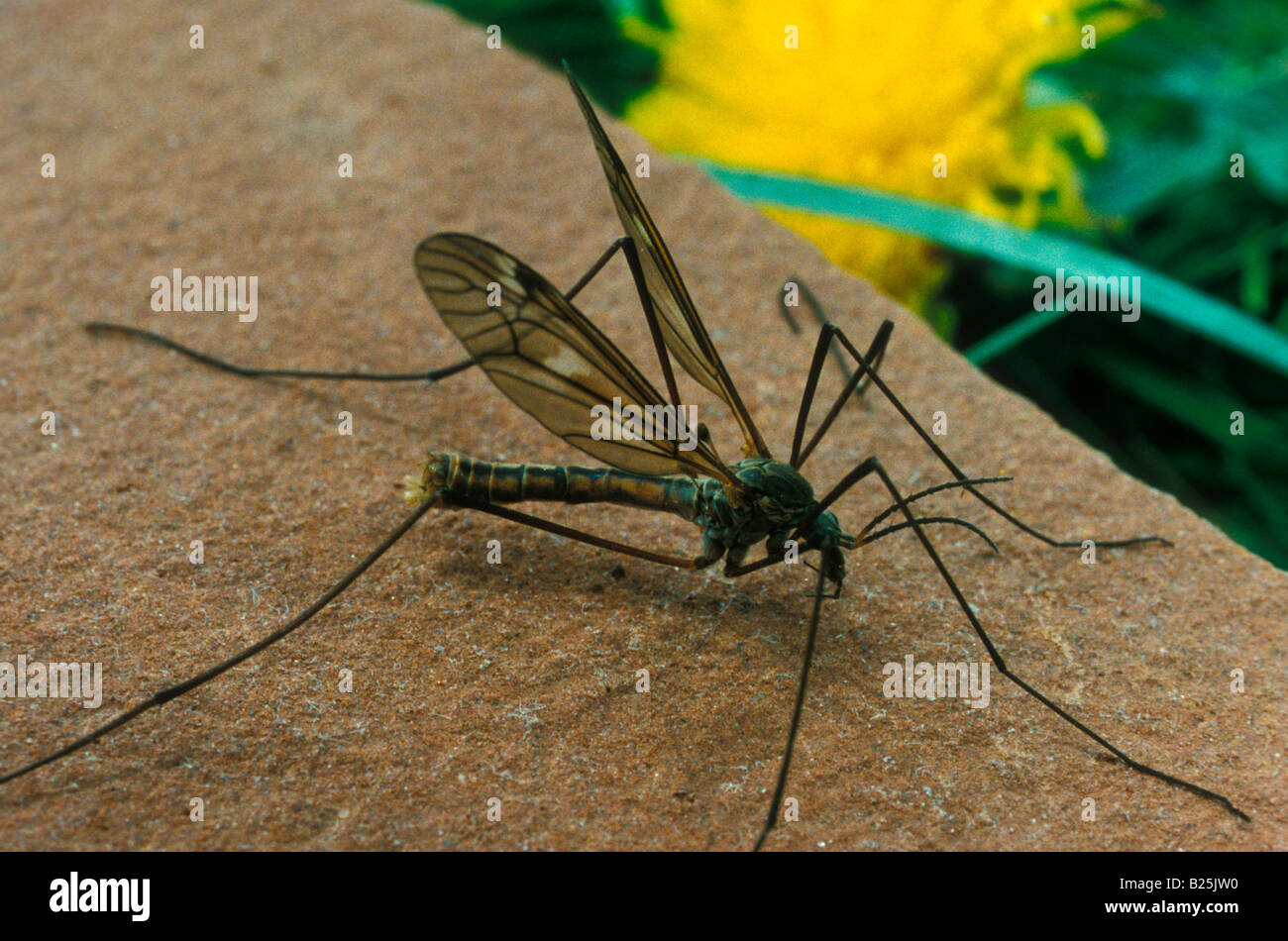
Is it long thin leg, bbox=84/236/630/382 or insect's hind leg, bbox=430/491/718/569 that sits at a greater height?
long thin leg, bbox=84/236/630/382

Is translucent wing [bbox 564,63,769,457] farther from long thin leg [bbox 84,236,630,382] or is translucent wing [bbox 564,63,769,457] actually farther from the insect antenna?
the insect antenna

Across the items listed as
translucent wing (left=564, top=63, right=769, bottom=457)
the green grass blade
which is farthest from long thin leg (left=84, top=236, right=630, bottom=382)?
the green grass blade

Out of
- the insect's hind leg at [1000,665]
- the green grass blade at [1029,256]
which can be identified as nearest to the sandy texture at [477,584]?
the insect's hind leg at [1000,665]

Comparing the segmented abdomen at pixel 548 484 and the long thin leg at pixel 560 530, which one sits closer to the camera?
the long thin leg at pixel 560 530

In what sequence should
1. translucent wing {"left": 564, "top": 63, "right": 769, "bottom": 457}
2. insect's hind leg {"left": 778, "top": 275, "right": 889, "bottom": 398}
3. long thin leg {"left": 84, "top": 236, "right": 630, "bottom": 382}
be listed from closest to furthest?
1. translucent wing {"left": 564, "top": 63, "right": 769, "bottom": 457}
2. long thin leg {"left": 84, "top": 236, "right": 630, "bottom": 382}
3. insect's hind leg {"left": 778, "top": 275, "right": 889, "bottom": 398}

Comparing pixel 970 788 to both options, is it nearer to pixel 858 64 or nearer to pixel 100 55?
pixel 858 64

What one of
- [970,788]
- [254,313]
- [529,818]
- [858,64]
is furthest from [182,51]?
[970,788]

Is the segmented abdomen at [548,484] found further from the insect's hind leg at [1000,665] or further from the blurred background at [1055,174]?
the blurred background at [1055,174]
